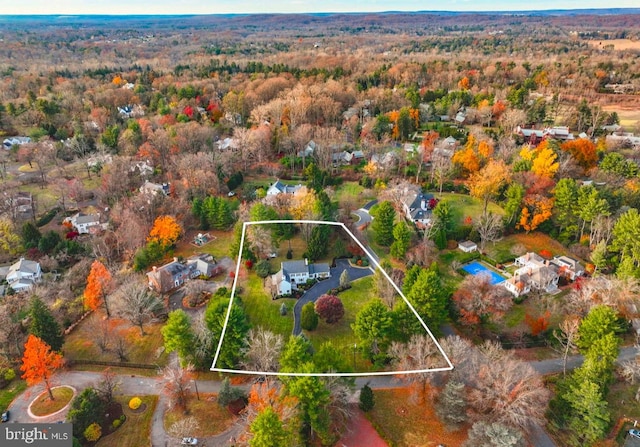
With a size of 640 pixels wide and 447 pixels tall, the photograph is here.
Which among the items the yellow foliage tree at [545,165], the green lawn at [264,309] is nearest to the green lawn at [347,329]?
the green lawn at [264,309]

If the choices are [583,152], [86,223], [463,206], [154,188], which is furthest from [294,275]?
[583,152]

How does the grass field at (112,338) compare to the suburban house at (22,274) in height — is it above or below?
below

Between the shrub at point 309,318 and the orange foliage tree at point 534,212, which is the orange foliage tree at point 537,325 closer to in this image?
the orange foliage tree at point 534,212

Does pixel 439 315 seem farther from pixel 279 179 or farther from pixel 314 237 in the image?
pixel 279 179

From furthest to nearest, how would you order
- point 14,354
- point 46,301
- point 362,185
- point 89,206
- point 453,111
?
point 453,111, point 362,185, point 89,206, point 46,301, point 14,354

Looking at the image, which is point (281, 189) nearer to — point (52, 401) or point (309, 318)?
point (309, 318)

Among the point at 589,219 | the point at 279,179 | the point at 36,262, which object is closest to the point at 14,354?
the point at 36,262
